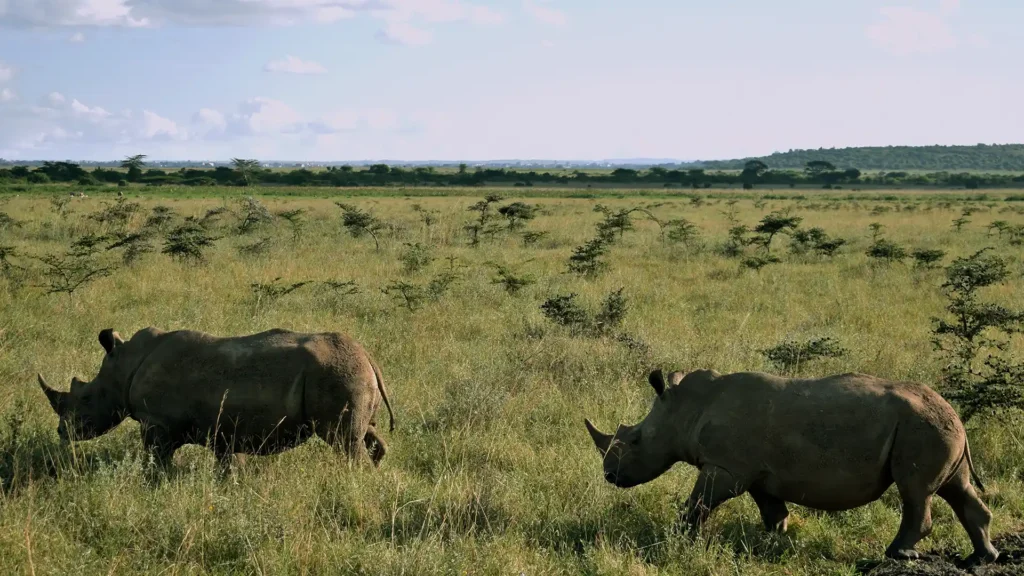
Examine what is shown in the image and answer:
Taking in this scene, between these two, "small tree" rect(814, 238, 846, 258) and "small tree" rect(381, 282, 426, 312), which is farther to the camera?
"small tree" rect(814, 238, 846, 258)

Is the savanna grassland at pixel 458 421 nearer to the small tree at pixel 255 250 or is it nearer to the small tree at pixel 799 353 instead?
the small tree at pixel 255 250

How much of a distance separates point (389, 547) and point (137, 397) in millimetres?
2421

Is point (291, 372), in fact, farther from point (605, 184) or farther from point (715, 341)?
point (605, 184)

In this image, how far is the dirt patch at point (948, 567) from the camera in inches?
189

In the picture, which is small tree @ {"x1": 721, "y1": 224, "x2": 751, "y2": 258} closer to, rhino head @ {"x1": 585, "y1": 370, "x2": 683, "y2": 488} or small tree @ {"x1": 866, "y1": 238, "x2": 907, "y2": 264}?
small tree @ {"x1": 866, "y1": 238, "x2": 907, "y2": 264}

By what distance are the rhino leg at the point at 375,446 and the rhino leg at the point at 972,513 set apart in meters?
3.73

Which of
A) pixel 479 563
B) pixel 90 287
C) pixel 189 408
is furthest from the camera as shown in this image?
pixel 90 287

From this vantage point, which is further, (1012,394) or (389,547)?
(1012,394)

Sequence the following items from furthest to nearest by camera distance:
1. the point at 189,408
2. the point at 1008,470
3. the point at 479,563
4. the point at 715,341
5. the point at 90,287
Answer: the point at 90,287 → the point at 715,341 → the point at 1008,470 → the point at 189,408 → the point at 479,563

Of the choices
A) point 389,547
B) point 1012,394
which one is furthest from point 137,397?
point 1012,394

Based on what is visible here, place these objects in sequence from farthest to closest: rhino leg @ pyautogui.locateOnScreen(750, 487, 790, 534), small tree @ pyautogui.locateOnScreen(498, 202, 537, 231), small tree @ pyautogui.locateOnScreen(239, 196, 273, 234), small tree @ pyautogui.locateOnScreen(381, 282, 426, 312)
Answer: small tree @ pyautogui.locateOnScreen(498, 202, 537, 231)
small tree @ pyautogui.locateOnScreen(239, 196, 273, 234)
small tree @ pyautogui.locateOnScreen(381, 282, 426, 312)
rhino leg @ pyautogui.locateOnScreen(750, 487, 790, 534)

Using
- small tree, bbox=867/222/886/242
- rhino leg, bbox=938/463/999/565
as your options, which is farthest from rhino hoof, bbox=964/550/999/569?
small tree, bbox=867/222/886/242

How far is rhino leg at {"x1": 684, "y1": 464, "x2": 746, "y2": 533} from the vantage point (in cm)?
525

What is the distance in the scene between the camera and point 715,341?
10844 mm
